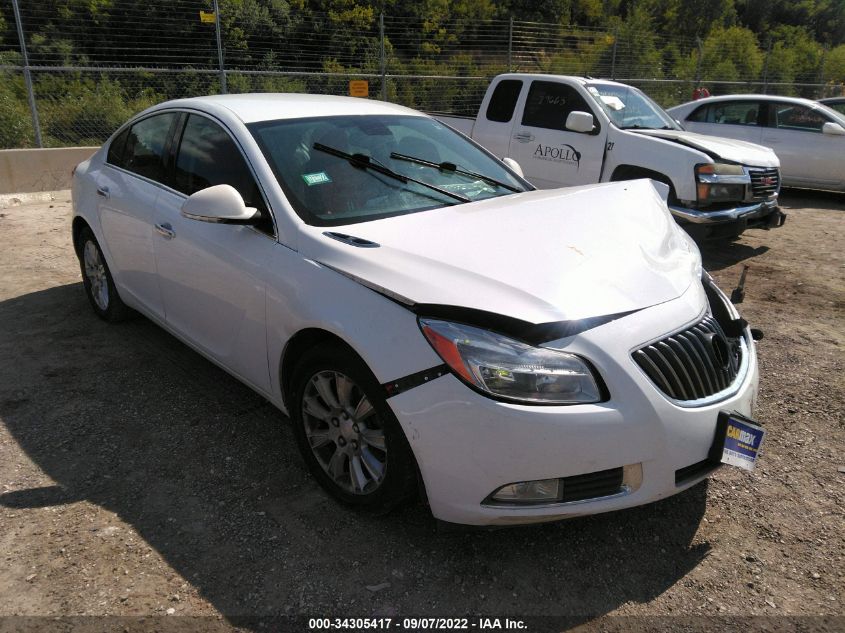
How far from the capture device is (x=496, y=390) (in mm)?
2250

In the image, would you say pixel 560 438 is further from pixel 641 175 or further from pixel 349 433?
pixel 641 175

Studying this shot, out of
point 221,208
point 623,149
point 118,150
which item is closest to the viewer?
point 221,208

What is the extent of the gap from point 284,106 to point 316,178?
75 cm

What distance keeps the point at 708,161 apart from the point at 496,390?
531 centimetres

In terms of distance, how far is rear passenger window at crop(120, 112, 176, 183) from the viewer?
13.3ft

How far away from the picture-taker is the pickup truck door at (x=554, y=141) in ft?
24.4

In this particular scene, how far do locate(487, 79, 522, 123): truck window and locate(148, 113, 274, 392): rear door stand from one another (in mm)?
5116

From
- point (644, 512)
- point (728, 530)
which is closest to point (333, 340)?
point (644, 512)

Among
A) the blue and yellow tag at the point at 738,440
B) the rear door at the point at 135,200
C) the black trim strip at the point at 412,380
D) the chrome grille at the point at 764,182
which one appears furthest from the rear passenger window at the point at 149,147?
the chrome grille at the point at 764,182

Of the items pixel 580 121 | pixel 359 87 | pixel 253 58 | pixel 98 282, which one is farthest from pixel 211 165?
pixel 253 58

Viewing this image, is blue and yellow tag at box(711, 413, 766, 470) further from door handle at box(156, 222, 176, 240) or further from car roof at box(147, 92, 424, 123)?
door handle at box(156, 222, 176, 240)

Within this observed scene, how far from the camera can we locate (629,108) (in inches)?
304

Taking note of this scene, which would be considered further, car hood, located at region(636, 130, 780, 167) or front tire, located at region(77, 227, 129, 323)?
car hood, located at region(636, 130, 780, 167)

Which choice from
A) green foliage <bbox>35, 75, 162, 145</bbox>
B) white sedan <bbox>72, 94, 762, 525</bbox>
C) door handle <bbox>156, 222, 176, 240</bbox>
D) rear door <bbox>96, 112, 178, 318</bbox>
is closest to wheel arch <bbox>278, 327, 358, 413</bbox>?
white sedan <bbox>72, 94, 762, 525</bbox>
